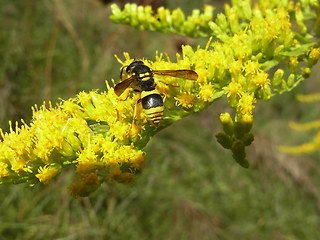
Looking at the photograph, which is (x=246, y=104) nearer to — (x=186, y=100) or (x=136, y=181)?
(x=186, y=100)

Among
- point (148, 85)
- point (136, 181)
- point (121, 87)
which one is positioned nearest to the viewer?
point (121, 87)

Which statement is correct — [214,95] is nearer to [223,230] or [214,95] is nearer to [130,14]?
[130,14]

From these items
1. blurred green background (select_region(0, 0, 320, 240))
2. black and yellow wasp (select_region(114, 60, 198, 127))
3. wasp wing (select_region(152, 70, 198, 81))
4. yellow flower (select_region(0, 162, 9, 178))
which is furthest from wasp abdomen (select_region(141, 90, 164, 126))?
blurred green background (select_region(0, 0, 320, 240))

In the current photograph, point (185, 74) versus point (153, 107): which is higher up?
point (185, 74)

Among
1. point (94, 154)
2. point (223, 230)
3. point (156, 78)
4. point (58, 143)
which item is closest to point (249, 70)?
point (156, 78)

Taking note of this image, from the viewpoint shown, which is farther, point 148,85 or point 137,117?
point 148,85

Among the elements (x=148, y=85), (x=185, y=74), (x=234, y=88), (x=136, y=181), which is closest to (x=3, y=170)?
(x=148, y=85)

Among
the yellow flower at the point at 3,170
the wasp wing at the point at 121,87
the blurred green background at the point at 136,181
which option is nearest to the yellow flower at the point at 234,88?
the wasp wing at the point at 121,87
